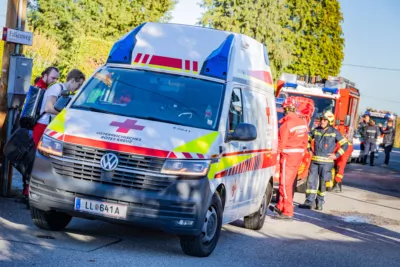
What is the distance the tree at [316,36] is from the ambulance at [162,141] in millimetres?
61100

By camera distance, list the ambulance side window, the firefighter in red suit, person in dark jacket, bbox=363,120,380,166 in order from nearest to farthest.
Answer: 1. the ambulance side window
2. the firefighter in red suit
3. person in dark jacket, bbox=363,120,380,166

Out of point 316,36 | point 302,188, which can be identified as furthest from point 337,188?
point 316,36

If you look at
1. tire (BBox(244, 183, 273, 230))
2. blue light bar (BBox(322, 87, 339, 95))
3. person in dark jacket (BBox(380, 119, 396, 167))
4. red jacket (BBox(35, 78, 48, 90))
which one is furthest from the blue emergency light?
person in dark jacket (BBox(380, 119, 396, 167))

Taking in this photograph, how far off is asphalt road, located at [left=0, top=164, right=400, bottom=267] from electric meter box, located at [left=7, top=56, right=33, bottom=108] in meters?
1.37

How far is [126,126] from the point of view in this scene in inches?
330

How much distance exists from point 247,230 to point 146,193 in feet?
11.7

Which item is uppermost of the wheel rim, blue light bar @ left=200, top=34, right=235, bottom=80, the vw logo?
blue light bar @ left=200, top=34, right=235, bottom=80

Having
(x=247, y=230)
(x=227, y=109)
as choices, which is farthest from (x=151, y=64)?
(x=247, y=230)

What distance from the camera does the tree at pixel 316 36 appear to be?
73000 mm

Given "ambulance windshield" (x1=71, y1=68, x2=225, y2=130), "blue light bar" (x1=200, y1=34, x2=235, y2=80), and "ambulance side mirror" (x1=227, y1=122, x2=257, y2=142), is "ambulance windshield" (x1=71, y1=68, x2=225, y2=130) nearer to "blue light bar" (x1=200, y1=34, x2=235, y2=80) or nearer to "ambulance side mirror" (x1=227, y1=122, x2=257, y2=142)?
"blue light bar" (x1=200, y1=34, x2=235, y2=80)

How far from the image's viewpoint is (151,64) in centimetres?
936

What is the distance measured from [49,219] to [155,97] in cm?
175

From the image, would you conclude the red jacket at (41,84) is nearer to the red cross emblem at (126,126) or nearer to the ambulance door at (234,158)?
the red cross emblem at (126,126)

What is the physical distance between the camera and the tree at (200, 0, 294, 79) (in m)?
60.9
